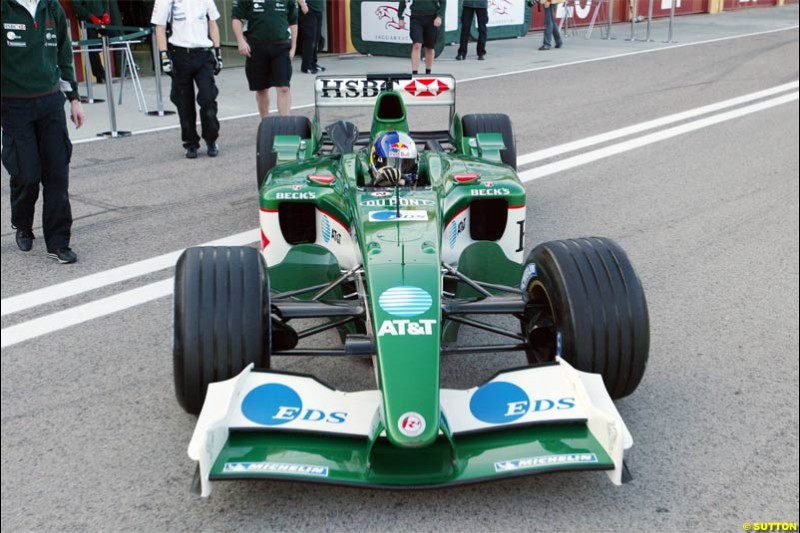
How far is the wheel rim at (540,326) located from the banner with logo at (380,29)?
14.1 m

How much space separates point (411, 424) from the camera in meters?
3.20

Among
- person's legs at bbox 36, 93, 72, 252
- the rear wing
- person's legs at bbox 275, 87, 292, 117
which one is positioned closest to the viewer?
person's legs at bbox 36, 93, 72, 252

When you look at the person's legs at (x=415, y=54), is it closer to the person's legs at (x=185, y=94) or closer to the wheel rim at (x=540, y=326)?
the person's legs at (x=185, y=94)

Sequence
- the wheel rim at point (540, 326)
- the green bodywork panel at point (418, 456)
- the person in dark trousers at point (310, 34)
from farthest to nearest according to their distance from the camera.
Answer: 1. the person in dark trousers at point (310, 34)
2. the wheel rim at point (540, 326)
3. the green bodywork panel at point (418, 456)

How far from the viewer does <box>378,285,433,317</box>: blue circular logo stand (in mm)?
3582

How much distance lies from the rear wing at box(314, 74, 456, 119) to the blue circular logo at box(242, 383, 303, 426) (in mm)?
3535

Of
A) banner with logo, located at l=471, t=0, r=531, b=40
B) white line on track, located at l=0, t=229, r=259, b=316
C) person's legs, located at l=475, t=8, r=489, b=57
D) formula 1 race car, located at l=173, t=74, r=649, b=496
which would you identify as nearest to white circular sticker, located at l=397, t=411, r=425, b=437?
formula 1 race car, located at l=173, t=74, r=649, b=496

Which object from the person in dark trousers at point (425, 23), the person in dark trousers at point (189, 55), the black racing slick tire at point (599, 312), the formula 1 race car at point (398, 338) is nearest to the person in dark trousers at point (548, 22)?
the person in dark trousers at point (425, 23)

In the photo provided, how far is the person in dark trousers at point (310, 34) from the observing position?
49.6ft

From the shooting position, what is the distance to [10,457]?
12.0ft

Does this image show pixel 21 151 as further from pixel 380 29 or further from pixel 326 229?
pixel 380 29

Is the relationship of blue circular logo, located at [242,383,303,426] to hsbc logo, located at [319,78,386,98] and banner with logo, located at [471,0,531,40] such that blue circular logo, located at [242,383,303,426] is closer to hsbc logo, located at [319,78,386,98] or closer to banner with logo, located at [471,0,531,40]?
hsbc logo, located at [319,78,386,98]

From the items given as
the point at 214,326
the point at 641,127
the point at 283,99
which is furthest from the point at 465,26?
the point at 214,326

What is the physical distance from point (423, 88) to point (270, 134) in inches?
47.0
